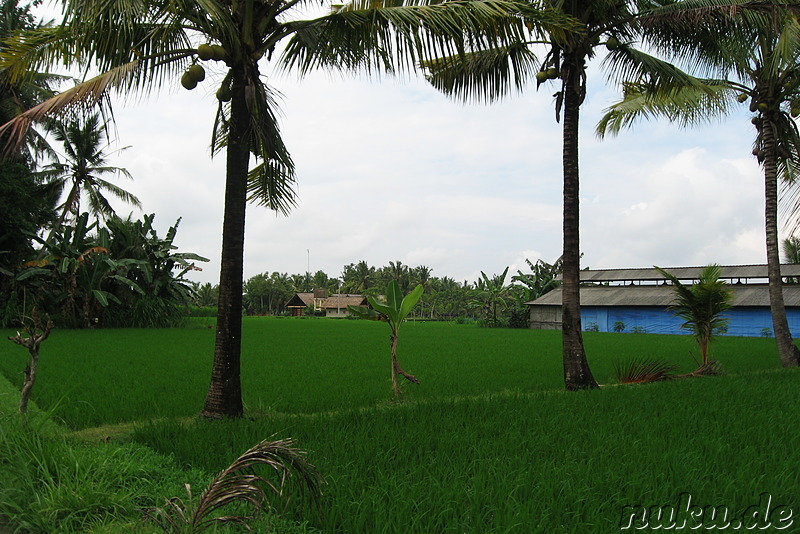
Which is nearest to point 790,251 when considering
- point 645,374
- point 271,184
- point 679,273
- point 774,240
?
point 679,273

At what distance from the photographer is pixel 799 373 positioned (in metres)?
10.0

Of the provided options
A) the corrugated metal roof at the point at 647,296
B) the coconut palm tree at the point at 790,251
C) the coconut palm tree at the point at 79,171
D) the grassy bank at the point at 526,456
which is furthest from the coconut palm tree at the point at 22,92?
the coconut palm tree at the point at 790,251

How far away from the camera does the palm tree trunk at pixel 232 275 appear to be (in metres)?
6.07

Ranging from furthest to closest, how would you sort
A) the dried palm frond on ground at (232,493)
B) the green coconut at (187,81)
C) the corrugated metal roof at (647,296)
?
the corrugated metal roof at (647,296), the green coconut at (187,81), the dried palm frond on ground at (232,493)

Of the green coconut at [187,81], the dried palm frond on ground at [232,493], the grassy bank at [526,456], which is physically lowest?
the grassy bank at [526,456]

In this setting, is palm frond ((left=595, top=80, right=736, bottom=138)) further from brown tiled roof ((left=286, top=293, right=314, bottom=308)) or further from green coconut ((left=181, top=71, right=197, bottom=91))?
brown tiled roof ((left=286, top=293, right=314, bottom=308))

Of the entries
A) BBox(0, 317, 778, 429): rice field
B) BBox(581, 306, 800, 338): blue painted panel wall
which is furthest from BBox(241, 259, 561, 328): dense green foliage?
BBox(0, 317, 778, 429): rice field

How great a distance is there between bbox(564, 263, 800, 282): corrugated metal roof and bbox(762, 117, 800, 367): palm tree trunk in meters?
16.3

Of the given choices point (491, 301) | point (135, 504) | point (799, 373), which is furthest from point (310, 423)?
point (491, 301)

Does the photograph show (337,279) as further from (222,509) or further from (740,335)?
(222,509)

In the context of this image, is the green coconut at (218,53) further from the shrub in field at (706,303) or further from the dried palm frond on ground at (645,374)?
the shrub in field at (706,303)

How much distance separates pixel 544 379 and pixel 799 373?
446 centimetres

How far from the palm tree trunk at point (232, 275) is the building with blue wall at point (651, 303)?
22.2 metres

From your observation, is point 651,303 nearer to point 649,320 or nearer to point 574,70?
point 649,320
